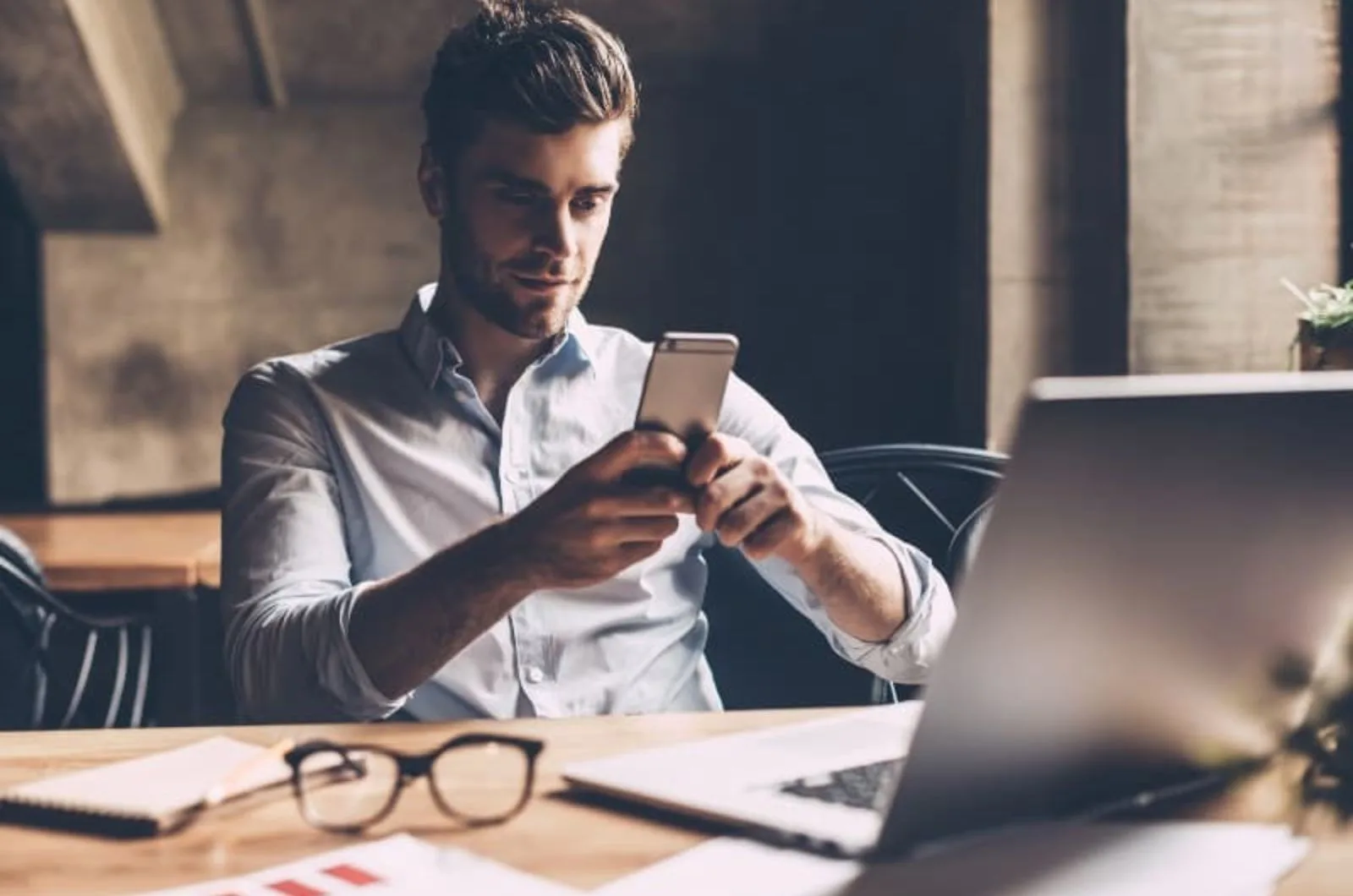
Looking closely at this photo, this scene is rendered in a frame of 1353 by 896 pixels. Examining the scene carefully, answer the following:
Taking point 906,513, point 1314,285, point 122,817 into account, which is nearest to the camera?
point 122,817

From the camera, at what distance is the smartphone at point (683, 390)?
3.65ft

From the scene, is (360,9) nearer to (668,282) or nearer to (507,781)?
(668,282)

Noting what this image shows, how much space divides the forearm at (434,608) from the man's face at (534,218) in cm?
47

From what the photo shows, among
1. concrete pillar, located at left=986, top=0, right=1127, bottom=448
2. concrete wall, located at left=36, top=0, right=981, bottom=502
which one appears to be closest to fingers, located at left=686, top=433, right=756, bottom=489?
concrete pillar, located at left=986, top=0, right=1127, bottom=448

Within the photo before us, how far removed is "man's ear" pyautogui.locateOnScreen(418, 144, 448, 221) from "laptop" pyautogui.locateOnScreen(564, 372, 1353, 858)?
1.10m

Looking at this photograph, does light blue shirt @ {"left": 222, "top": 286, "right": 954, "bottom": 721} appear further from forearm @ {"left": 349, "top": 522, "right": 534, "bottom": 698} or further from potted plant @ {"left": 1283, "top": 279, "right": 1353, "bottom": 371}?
potted plant @ {"left": 1283, "top": 279, "right": 1353, "bottom": 371}

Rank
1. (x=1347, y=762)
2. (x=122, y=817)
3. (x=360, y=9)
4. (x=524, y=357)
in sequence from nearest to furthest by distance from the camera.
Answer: (x=1347, y=762) < (x=122, y=817) < (x=524, y=357) < (x=360, y=9)

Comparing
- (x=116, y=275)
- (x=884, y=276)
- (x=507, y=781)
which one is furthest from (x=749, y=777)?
(x=116, y=275)

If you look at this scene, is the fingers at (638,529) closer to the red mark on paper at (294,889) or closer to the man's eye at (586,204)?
the red mark on paper at (294,889)

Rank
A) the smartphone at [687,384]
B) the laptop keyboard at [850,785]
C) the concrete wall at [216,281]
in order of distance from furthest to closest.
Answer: the concrete wall at [216,281]
the smartphone at [687,384]
the laptop keyboard at [850,785]

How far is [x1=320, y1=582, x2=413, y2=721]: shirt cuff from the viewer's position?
1.43 meters

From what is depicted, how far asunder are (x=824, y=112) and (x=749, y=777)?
354 centimetres

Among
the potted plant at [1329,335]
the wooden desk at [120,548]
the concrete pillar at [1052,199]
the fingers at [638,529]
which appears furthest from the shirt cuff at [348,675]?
the concrete pillar at [1052,199]

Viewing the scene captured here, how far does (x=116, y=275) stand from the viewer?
14.2 feet
